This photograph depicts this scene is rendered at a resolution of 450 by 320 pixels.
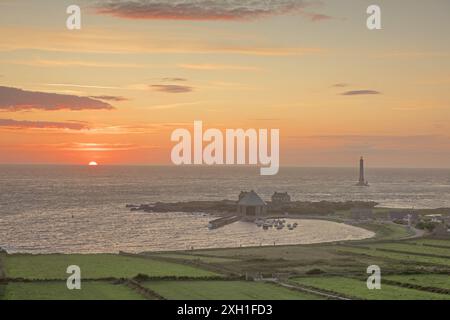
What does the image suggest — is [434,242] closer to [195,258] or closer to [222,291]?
[195,258]

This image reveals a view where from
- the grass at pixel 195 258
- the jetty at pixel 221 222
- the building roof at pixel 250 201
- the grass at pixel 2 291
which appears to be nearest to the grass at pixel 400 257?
the grass at pixel 195 258

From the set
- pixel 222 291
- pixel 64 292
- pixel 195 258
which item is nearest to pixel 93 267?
pixel 195 258

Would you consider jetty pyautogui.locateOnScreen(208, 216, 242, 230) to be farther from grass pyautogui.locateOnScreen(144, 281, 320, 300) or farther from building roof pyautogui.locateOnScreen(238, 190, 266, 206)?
grass pyautogui.locateOnScreen(144, 281, 320, 300)

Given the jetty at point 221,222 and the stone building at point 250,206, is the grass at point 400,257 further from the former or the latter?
the stone building at point 250,206
